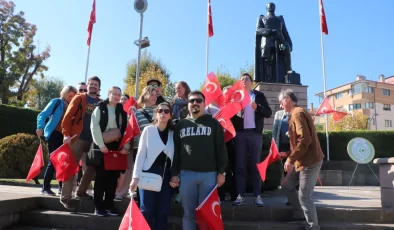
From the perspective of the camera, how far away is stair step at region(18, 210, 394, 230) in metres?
4.31

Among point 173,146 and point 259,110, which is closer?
point 173,146

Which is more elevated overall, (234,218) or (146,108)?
(146,108)

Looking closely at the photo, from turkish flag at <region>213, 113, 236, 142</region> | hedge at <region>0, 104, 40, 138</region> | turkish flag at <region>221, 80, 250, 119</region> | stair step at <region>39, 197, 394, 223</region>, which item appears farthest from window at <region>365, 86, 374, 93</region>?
turkish flag at <region>213, 113, 236, 142</region>

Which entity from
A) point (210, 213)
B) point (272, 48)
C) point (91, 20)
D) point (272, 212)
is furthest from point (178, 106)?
point (91, 20)

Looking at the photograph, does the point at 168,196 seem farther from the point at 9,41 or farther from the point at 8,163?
the point at 9,41

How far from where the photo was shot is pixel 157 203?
373cm

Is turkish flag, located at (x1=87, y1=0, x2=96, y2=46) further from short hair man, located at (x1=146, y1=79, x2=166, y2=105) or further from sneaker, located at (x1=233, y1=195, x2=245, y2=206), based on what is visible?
sneaker, located at (x1=233, y1=195, x2=245, y2=206)

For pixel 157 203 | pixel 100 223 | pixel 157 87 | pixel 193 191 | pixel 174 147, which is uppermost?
pixel 157 87

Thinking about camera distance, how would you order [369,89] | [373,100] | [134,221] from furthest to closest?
[369,89] → [373,100] → [134,221]

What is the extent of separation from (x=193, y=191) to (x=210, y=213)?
0.97ft

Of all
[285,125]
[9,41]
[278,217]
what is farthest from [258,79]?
[9,41]

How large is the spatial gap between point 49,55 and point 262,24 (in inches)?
993

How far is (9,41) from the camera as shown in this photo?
28344mm

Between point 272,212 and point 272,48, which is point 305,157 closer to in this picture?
point 272,212
